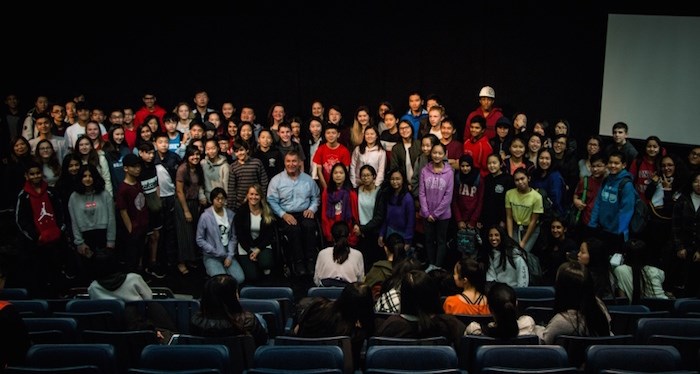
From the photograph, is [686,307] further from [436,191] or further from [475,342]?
[436,191]

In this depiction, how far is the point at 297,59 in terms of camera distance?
421 inches

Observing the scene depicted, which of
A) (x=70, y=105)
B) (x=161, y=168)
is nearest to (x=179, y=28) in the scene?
(x=70, y=105)

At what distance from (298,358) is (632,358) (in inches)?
67.6

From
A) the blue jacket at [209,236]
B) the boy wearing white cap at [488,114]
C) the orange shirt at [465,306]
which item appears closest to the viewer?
the orange shirt at [465,306]

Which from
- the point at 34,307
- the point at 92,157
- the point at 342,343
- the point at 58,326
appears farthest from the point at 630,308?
the point at 92,157

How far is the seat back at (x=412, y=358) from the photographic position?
3.79m

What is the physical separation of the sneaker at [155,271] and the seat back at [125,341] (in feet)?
9.90

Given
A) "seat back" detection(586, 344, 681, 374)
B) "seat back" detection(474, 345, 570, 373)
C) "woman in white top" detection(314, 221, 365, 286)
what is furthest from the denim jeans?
"seat back" detection(586, 344, 681, 374)

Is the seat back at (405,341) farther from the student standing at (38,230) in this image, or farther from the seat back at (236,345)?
the student standing at (38,230)

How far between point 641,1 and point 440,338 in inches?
271

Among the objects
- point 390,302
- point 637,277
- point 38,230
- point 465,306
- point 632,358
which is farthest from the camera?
point 38,230

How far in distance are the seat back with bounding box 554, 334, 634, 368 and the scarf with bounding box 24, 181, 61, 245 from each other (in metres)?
4.80

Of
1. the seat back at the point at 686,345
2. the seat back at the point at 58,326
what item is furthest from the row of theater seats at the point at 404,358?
→ the seat back at the point at 58,326

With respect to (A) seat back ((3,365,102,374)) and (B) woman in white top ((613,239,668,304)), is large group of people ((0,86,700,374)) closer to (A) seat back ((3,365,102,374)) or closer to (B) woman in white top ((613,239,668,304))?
(B) woman in white top ((613,239,668,304))
